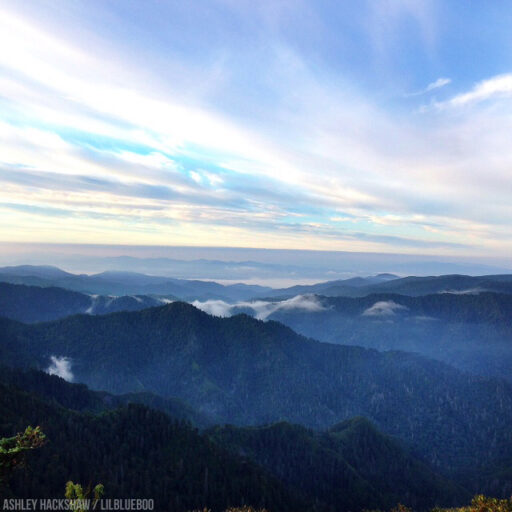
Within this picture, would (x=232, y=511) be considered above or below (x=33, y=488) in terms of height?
above

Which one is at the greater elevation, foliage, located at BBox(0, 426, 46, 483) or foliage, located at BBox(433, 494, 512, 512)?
foliage, located at BBox(0, 426, 46, 483)

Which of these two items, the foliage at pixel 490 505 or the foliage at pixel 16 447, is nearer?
the foliage at pixel 16 447

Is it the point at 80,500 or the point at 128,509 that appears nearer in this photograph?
the point at 80,500

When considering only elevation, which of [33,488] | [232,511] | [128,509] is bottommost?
[128,509]

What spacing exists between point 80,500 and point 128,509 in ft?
665

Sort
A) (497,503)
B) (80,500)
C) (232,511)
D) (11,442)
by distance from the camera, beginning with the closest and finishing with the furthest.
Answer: (80,500) → (11,442) → (497,503) → (232,511)

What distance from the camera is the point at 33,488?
188 m

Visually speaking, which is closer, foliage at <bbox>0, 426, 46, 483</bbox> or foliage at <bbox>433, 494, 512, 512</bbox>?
foliage at <bbox>0, 426, 46, 483</bbox>

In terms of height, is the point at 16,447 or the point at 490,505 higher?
the point at 16,447

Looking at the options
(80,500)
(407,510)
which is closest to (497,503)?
(407,510)

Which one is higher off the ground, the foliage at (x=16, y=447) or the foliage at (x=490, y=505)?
the foliage at (x=16, y=447)

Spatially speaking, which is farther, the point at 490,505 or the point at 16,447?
the point at 490,505

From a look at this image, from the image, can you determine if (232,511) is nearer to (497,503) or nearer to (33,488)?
(497,503)

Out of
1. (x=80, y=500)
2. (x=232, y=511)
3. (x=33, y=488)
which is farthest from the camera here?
(x=33, y=488)
